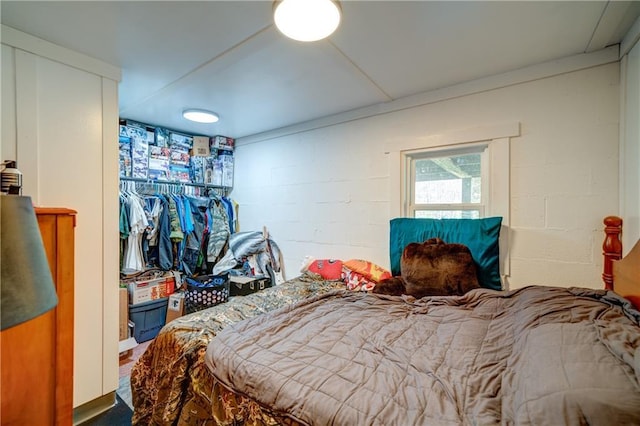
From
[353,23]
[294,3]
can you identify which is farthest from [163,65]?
[353,23]

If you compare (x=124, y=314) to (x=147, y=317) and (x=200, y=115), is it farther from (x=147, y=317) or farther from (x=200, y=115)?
(x=200, y=115)

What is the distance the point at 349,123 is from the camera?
2.92 meters

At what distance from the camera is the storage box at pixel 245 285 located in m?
3.21

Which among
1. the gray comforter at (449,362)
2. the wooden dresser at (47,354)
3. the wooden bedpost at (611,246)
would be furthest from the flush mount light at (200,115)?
the wooden bedpost at (611,246)

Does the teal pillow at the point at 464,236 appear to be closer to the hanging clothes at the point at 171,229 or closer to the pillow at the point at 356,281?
the pillow at the point at 356,281

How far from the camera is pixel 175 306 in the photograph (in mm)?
3092

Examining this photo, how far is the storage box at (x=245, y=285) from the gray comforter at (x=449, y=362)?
1604 millimetres

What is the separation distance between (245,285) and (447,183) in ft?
7.68

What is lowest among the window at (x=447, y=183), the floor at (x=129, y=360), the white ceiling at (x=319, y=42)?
the floor at (x=129, y=360)

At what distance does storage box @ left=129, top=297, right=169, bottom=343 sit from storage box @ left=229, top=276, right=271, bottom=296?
2.33ft

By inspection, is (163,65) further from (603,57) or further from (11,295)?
(603,57)

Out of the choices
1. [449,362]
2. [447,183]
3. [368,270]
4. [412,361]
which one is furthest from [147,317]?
[447,183]

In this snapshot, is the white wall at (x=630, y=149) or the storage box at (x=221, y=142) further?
the storage box at (x=221, y=142)

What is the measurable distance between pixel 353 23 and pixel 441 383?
175 cm
